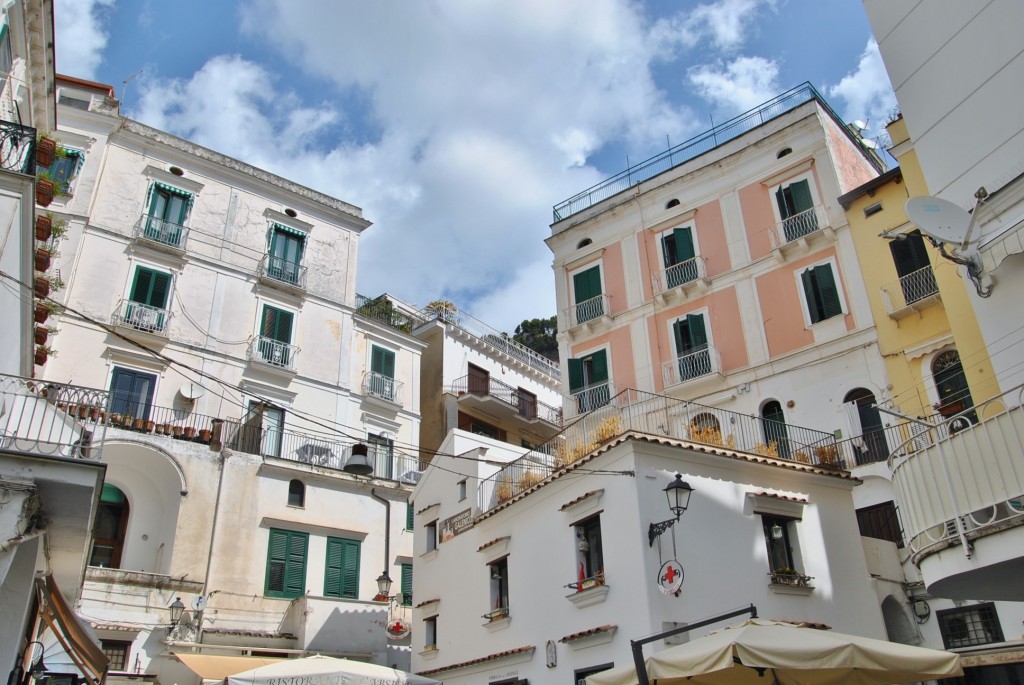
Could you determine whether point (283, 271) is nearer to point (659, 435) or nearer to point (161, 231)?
point (161, 231)

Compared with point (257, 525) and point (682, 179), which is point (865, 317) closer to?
point (682, 179)

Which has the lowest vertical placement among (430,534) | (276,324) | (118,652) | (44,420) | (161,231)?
(118,652)

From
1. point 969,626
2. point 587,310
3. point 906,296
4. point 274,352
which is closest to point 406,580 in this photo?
point 274,352

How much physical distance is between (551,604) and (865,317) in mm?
11358

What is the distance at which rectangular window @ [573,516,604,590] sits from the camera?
14625 mm

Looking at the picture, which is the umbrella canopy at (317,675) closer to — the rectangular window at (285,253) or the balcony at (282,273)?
the balcony at (282,273)

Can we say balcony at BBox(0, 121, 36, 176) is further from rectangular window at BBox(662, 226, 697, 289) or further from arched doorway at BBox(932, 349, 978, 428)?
arched doorway at BBox(932, 349, 978, 428)

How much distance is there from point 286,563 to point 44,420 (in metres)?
14.4

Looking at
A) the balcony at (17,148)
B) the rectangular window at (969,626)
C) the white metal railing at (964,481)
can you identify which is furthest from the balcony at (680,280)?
the balcony at (17,148)

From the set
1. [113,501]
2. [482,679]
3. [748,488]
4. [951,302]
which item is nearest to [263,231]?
[113,501]

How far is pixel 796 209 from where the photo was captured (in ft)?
Answer: 75.2

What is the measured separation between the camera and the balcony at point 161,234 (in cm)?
2645

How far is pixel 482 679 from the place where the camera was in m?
16.7

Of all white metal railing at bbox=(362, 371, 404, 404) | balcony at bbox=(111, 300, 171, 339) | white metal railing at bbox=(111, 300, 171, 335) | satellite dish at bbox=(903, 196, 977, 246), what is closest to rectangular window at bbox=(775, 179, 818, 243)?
satellite dish at bbox=(903, 196, 977, 246)
